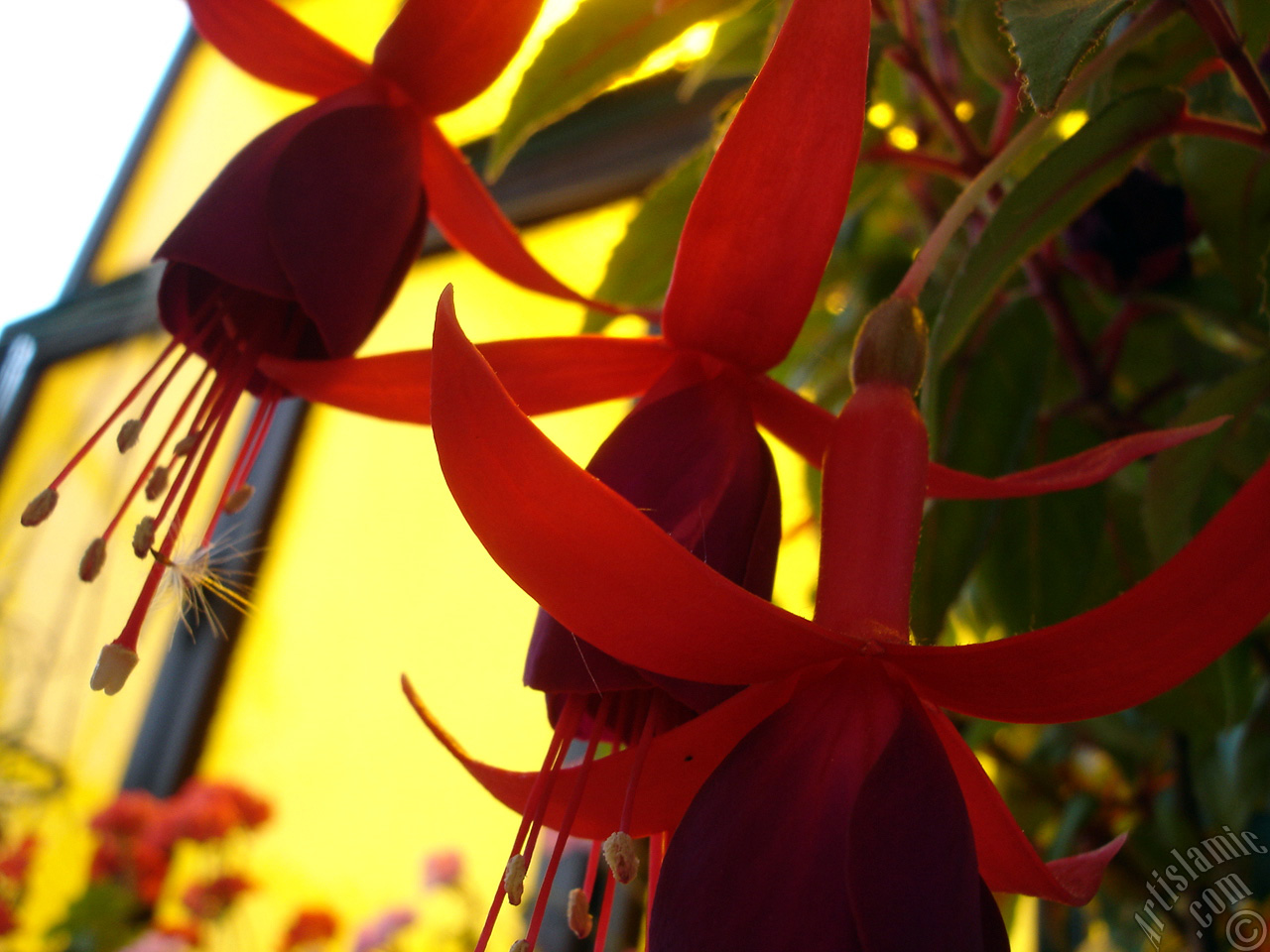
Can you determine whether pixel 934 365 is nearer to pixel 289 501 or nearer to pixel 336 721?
pixel 336 721

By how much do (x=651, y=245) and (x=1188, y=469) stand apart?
0.27m

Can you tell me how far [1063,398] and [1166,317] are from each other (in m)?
0.07

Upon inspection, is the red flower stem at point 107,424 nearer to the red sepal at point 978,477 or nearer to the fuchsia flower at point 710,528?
the fuchsia flower at point 710,528

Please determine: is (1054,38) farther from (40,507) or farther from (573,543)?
(40,507)

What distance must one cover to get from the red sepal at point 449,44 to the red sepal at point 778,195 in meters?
0.13

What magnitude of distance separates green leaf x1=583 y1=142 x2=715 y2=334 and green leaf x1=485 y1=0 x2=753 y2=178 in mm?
60

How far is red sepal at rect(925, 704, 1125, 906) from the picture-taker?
22cm

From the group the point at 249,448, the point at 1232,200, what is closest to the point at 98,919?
the point at 249,448

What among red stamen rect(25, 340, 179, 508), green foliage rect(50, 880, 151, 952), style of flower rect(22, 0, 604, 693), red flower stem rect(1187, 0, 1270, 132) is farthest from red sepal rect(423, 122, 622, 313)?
green foliage rect(50, 880, 151, 952)

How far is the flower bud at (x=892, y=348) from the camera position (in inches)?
9.9

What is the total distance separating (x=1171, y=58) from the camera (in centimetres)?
41

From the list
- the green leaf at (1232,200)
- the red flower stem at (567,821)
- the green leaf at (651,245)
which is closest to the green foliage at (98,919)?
the green leaf at (651,245)

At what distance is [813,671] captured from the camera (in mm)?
202

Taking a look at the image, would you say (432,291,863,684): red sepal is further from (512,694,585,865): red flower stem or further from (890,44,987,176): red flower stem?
(890,44,987,176): red flower stem
